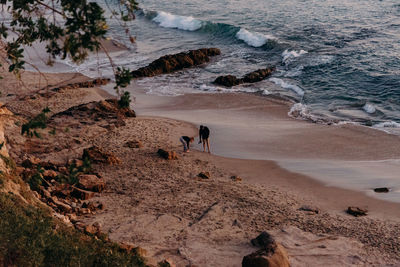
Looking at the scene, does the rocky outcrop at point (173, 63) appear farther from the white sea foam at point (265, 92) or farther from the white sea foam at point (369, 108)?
the white sea foam at point (369, 108)

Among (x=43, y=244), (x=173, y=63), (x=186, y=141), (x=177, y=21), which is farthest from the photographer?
(x=177, y=21)

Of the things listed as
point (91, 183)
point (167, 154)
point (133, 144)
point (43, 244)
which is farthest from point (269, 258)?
point (133, 144)

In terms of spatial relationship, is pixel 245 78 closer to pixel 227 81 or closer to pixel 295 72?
pixel 227 81

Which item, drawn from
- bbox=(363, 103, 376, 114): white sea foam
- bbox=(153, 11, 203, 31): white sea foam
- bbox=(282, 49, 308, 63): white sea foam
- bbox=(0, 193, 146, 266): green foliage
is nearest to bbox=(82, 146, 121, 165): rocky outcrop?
bbox=(0, 193, 146, 266): green foliage

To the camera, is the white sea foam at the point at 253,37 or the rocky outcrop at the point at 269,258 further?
the white sea foam at the point at 253,37

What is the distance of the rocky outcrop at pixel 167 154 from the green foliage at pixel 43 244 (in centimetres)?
533

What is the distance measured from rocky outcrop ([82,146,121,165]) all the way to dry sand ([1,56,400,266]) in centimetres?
24

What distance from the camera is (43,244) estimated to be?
5.96 meters

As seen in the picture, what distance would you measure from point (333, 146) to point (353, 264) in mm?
7049

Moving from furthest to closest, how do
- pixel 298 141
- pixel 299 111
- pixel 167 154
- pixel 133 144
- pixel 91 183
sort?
1. pixel 299 111
2. pixel 298 141
3. pixel 133 144
4. pixel 167 154
5. pixel 91 183

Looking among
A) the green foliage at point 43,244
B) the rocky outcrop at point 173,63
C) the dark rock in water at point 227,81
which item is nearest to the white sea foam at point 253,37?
the rocky outcrop at point 173,63

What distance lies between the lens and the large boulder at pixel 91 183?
10297mm

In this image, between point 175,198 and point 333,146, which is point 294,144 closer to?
point 333,146

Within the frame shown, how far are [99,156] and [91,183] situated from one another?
1728 mm
